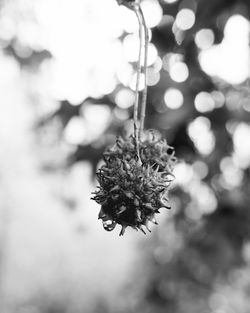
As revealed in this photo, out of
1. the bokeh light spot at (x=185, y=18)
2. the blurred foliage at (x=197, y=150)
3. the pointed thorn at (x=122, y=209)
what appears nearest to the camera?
the pointed thorn at (x=122, y=209)

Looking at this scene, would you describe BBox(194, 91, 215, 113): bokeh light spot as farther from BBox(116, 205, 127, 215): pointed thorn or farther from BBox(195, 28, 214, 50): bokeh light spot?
BBox(116, 205, 127, 215): pointed thorn

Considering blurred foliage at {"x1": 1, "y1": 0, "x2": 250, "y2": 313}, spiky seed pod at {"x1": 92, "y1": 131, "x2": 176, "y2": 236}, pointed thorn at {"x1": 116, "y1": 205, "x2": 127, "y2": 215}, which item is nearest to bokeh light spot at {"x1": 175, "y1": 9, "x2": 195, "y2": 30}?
blurred foliage at {"x1": 1, "y1": 0, "x2": 250, "y2": 313}

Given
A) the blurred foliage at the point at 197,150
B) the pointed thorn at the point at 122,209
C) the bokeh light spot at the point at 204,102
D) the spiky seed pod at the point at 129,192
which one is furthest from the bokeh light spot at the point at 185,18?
the pointed thorn at the point at 122,209

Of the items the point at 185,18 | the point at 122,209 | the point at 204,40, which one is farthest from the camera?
the point at 204,40

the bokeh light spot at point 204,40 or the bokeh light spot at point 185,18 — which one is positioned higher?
the bokeh light spot at point 204,40

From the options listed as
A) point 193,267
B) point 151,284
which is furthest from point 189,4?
point 151,284

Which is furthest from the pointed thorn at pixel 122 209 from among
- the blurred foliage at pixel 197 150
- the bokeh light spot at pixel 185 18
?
the bokeh light spot at pixel 185 18

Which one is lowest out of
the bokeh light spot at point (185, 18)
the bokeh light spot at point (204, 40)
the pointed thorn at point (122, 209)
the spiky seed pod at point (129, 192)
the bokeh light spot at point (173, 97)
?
the pointed thorn at point (122, 209)

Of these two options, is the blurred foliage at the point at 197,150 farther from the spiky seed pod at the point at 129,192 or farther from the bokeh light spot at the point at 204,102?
the spiky seed pod at the point at 129,192

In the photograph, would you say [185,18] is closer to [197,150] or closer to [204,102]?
[204,102]

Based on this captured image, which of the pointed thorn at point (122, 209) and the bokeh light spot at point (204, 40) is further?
the bokeh light spot at point (204, 40)

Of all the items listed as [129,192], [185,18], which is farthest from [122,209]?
[185,18]

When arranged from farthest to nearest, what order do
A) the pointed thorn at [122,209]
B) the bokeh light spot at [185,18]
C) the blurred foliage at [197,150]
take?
the blurred foliage at [197,150] → the bokeh light spot at [185,18] → the pointed thorn at [122,209]
